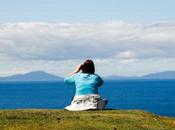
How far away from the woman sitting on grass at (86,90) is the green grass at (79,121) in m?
0.99

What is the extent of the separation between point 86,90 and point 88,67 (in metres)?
1.57

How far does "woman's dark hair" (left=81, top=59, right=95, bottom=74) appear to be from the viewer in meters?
39.0

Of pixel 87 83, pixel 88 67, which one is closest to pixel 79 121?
pixel 87 83

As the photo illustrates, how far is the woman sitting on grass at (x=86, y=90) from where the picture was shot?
130 feet

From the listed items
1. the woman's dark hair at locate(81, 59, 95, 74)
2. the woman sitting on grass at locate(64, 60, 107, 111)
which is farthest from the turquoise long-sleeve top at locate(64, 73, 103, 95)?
the woman's dark hair at locate(81, 59, 95, 74)

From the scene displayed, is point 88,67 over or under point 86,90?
over

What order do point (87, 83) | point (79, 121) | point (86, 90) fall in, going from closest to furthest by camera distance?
point (79, 121) → point (87, 83) → point (86, 90)

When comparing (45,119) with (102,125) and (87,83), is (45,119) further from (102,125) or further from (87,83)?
(87,83)

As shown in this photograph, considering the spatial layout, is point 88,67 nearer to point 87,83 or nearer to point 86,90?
point 87,83

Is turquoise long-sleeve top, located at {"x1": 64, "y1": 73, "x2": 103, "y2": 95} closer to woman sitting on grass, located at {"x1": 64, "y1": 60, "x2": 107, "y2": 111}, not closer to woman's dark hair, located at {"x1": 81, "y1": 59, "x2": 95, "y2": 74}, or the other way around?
woman sitting on grass, located at {"x1": 64, "y1": 60, "x2": 107, "y2": 111}

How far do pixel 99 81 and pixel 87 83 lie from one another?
905 mm

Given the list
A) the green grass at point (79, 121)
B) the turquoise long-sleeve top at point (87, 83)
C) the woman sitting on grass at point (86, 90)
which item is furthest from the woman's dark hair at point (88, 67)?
the green grass at point (79, 121)

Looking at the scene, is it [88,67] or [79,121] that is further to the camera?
[88,67]

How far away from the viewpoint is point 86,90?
40062 mm
